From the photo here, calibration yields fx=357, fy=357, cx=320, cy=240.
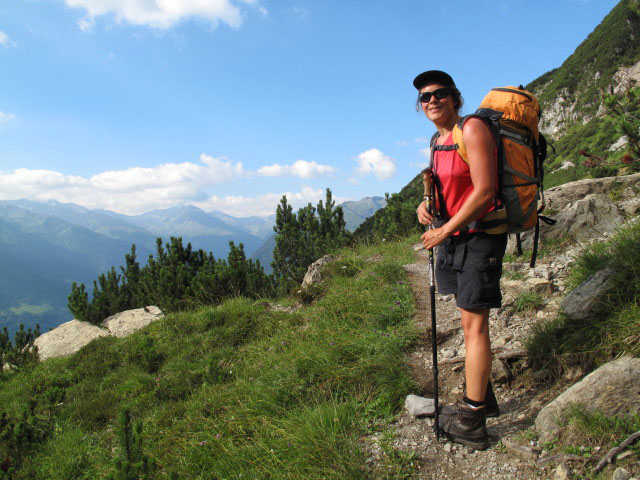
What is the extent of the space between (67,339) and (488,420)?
457 inches

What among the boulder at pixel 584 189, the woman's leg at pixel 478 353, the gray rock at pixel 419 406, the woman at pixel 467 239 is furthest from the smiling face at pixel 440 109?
the boulder at pixel 584 189

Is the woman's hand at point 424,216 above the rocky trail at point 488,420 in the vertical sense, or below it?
above

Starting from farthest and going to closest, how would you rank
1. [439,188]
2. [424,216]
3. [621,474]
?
A: 1. [424,216]
2. [439,188]
3. [621,474]

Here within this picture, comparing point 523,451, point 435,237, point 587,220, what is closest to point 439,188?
point 435,237

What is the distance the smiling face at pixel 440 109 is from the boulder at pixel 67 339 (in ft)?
32.5

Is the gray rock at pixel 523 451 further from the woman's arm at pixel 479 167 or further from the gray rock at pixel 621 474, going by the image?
the woman's arm at pixel 479 167

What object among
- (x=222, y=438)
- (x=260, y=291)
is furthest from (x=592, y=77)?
(x=222, y=438)

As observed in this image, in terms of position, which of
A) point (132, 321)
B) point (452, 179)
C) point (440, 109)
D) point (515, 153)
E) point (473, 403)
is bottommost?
point (132, 321)

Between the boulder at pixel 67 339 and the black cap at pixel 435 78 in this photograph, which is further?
the boulder at pixel 67 339

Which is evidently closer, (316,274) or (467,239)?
(467,239)

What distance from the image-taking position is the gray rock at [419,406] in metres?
2.91

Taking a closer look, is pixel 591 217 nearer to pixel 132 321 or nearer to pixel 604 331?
pixel 604 331

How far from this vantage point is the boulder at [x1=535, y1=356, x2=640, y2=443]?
227 cm

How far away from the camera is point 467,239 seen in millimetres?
2426
